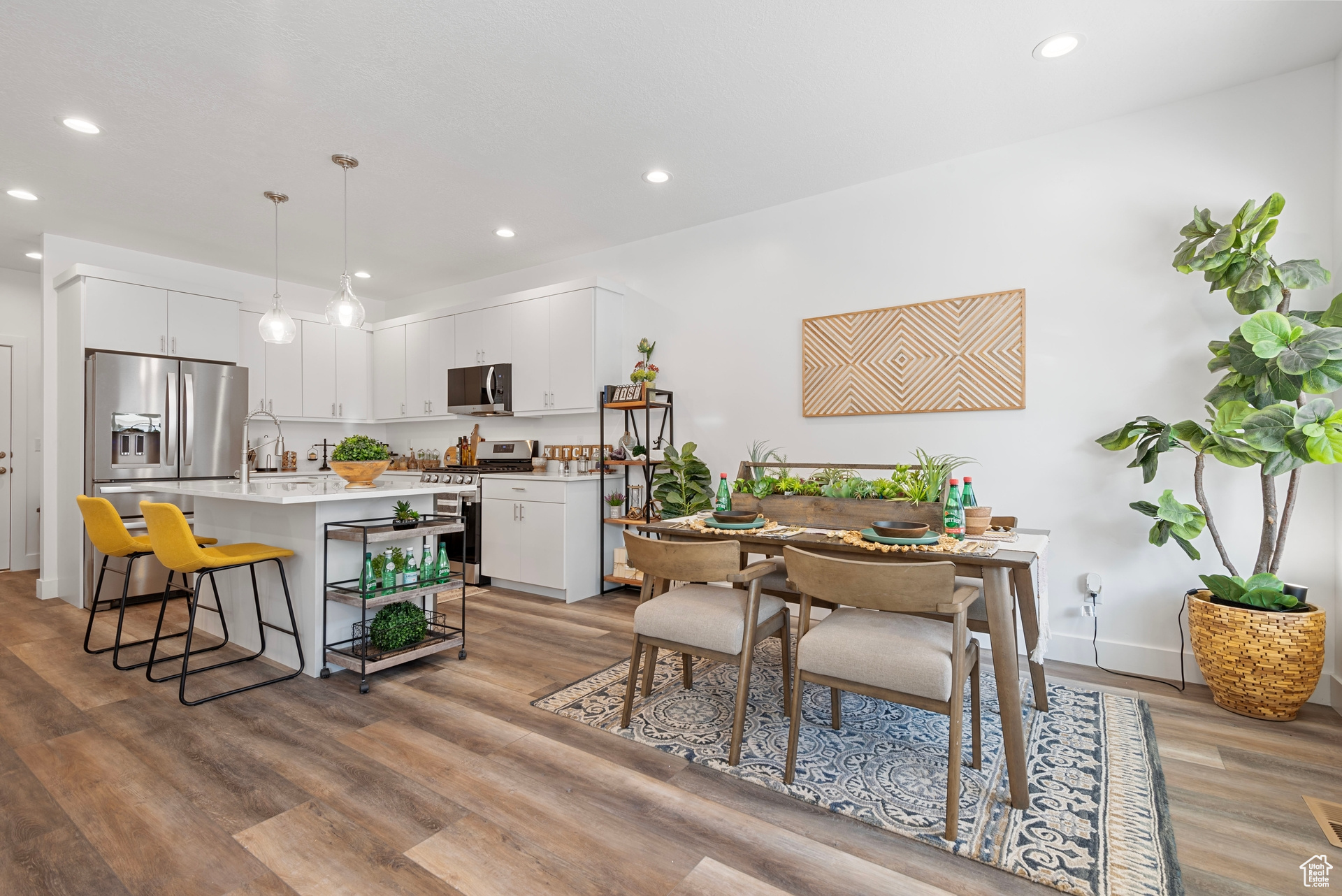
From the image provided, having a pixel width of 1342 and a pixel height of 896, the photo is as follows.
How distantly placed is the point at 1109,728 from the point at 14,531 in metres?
8.41

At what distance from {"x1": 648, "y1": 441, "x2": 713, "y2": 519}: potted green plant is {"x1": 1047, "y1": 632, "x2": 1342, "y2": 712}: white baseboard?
7.24ft

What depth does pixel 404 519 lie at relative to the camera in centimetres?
312

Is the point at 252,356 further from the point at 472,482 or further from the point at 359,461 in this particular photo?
the point at 359,461

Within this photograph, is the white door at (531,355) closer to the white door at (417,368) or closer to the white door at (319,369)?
the white door at (417,368)

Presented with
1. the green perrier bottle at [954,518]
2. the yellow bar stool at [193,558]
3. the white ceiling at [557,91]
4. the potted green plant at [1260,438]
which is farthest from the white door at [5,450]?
the potted green plant at [1260,438]

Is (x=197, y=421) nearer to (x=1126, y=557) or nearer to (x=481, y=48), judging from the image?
(x=481, y=48)

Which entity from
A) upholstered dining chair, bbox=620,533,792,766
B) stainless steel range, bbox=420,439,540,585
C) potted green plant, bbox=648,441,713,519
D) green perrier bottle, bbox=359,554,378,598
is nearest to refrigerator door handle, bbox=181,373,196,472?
stainless steel range, bbox=420,439,540,585

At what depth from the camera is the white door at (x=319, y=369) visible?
6000 mm

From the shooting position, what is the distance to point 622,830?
1.82 metres

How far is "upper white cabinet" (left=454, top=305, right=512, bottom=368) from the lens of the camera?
17.5ft

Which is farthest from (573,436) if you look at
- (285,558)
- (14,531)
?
(14,531)

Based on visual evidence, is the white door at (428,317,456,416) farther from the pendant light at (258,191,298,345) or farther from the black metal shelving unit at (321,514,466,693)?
the black metal shelving unit at (321,514,466,693)

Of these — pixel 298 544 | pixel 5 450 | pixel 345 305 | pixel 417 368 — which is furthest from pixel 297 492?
pixel 5 450

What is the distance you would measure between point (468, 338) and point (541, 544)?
7.11ft
